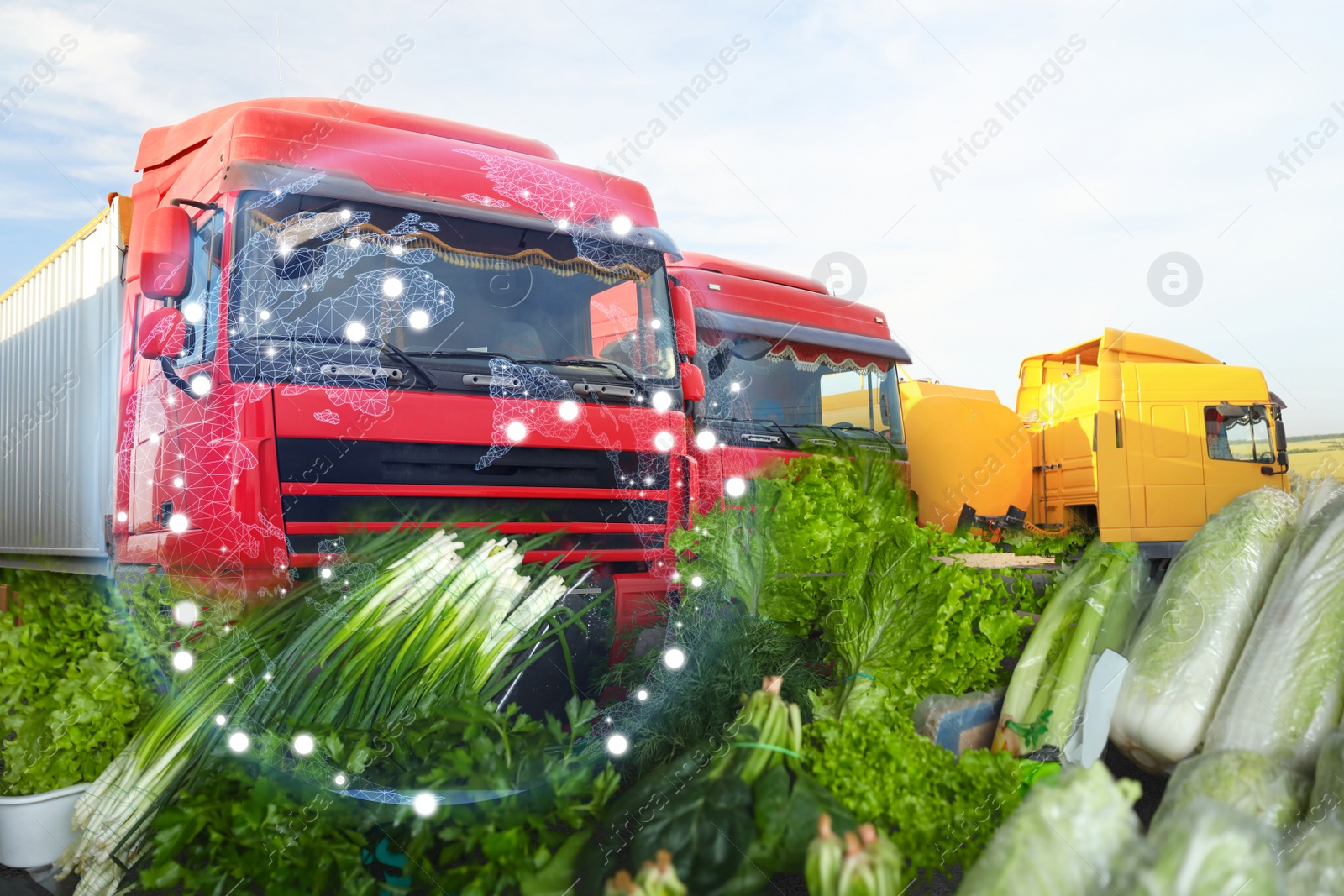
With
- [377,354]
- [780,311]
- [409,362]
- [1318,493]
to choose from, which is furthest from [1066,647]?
[780,311]

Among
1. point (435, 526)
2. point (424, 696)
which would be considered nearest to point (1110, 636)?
point (424, 696)

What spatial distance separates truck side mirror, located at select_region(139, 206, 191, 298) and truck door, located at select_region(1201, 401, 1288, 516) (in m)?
11.5

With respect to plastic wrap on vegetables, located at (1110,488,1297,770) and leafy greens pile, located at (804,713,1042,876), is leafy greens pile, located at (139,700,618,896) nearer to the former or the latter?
leafy greens pile, located at (804,713,1042,876)

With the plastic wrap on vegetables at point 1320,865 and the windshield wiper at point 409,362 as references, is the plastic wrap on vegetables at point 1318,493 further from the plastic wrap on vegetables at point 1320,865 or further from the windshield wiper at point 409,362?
the windshield wiper at point 409,362

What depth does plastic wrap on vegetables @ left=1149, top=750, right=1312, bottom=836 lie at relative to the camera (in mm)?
1977

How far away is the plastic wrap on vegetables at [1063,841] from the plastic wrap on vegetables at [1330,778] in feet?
2.12

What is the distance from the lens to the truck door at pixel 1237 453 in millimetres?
10375

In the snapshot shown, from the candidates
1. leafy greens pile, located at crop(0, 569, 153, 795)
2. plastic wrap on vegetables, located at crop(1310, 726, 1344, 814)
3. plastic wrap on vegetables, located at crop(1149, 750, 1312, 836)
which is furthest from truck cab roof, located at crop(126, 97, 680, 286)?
plastic wrap on vegetables, located at crop(1310, 726, 1344, 814)

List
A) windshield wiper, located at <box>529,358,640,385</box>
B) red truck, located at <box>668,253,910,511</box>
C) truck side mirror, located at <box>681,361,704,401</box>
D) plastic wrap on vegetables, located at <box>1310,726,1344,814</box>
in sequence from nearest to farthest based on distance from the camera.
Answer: plastic wrap on vegetables, located at <box>1310,726,1344,814</box> → windshield wiper, located at <box>529,358,640,385</box> → truck side mirror, located at <box>681,361,704,401</box> → red truck, located at <box>668,253,910,511</box>

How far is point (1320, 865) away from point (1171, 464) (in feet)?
33.5

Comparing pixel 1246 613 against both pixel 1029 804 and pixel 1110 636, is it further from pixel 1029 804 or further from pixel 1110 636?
pixel 1029 804

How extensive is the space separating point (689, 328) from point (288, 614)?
2768mm

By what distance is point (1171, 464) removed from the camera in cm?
1038

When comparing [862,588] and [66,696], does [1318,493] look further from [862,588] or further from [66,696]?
[66,696]
